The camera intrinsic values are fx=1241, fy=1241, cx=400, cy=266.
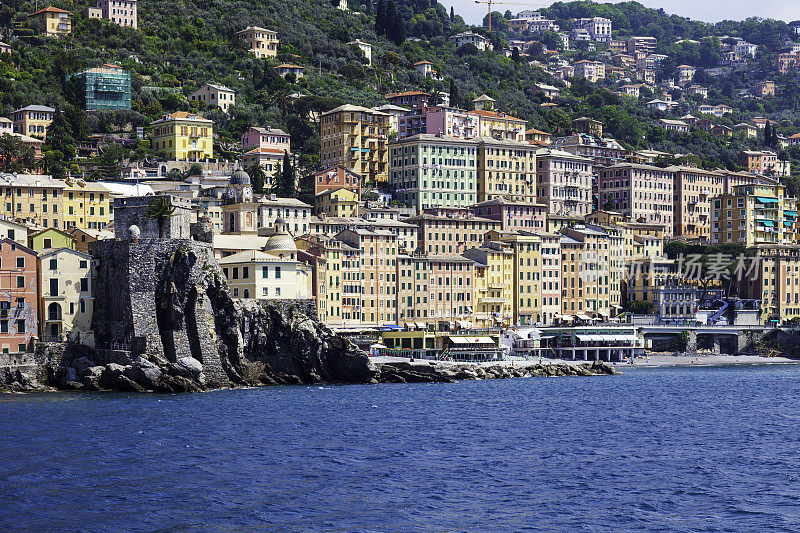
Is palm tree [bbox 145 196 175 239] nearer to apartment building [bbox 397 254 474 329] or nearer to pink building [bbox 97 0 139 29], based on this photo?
apartment building [bbox 397 254 474 329]

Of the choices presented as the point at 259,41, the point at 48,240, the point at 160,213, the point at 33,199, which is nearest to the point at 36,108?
the point at 33,199

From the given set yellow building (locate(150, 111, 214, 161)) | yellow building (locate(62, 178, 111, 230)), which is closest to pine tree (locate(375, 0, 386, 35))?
yellow building (locate(150, 111, 214, 161))

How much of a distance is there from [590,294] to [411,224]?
21194 mm

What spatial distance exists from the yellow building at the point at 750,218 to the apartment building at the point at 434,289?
162 ft

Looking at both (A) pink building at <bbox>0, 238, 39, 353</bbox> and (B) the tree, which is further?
(B) the tree

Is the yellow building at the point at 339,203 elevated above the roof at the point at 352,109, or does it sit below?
below

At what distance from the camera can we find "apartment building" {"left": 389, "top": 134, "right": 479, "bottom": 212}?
13812cm

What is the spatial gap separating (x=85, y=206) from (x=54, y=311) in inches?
1256

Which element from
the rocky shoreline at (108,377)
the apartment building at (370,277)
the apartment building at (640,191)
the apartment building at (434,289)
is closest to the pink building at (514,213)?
the apartment building at (434,289)

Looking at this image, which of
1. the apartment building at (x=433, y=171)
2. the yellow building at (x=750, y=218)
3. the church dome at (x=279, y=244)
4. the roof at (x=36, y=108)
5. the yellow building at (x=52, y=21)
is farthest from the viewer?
the yellow building at (x=52, y=21)

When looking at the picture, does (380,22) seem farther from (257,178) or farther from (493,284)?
(493,284)

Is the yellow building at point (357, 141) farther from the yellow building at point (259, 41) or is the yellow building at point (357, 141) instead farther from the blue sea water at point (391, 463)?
the blue sea water at point (391, 463)

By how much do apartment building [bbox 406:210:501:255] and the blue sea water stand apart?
167 feet

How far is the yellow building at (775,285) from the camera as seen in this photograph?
13744 cm
